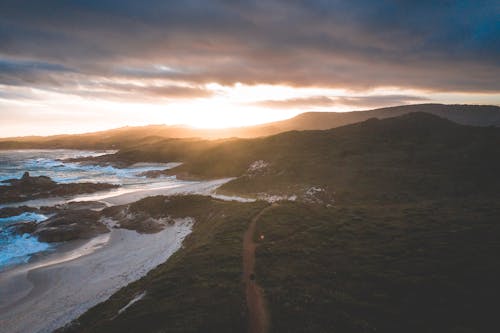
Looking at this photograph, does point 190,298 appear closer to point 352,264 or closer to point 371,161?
point 352,264

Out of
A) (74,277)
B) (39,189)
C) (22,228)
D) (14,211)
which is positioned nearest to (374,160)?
(74,277)

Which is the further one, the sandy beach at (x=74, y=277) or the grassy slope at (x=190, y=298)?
the sandy beach at (x=74, y=277)

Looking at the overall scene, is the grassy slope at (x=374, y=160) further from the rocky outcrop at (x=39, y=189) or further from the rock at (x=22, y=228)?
the rock at (x=22, y=228)

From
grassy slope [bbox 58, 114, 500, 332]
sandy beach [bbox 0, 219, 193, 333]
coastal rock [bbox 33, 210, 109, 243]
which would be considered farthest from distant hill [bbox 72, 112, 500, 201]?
sandy beach [bbox 0, 219, 193, 333]

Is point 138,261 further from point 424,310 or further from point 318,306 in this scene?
point 424,310

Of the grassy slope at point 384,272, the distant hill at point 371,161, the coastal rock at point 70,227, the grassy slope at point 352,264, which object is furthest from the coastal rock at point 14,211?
the grassy slope at point 384,272

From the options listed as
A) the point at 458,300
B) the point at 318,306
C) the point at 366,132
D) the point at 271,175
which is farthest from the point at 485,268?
the point at 366,132
